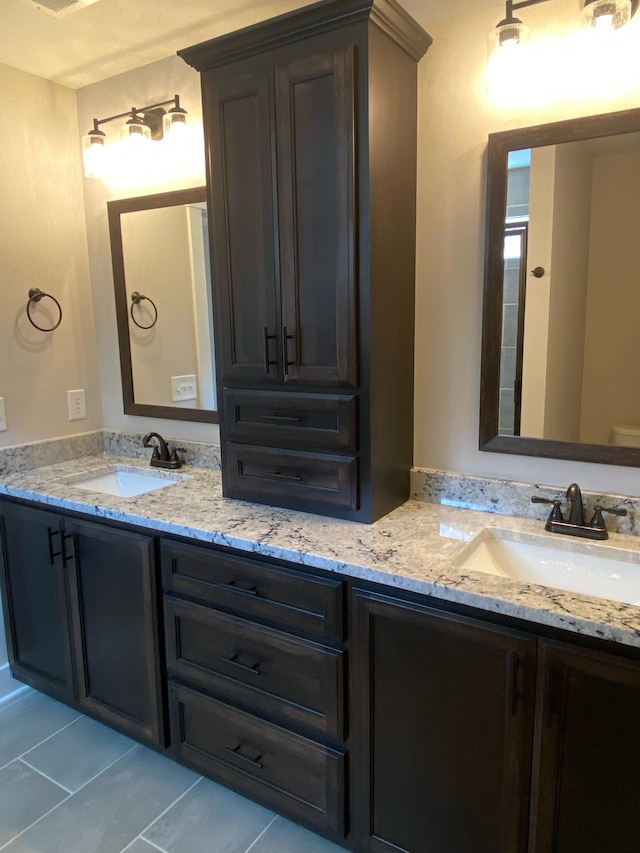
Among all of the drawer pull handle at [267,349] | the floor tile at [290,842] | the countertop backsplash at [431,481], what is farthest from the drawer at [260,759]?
the drawer pull handle at [267,349]

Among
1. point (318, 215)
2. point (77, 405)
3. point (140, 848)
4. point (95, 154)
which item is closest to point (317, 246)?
point (318, 215)

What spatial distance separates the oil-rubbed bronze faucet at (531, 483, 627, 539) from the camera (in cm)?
150

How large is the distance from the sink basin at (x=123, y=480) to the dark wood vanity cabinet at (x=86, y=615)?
0.91 feet

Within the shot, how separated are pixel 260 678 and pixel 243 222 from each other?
50.6 inches

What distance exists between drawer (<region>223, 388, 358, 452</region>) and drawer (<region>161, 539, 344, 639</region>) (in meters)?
0.36

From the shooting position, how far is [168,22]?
193 cm

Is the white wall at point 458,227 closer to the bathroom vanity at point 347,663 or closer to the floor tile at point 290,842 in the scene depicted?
the bathroom vanity at point 347,663

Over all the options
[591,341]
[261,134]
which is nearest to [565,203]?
[591,341]

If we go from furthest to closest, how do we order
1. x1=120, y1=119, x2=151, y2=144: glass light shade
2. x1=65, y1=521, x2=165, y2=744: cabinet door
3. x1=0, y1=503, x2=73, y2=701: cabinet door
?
x1=120, y1=119, x2=151, y2=144: glass light shade
x1=0, y1=503, x2=73, y2=701: cabinet door
x1=65, y1=521, x2=165, y2=744: cabinet door

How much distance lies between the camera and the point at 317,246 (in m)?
1.56

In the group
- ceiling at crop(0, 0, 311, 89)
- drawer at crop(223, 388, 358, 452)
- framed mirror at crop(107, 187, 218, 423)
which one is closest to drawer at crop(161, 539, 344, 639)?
drawer at crop(223, 388, 358, 452)

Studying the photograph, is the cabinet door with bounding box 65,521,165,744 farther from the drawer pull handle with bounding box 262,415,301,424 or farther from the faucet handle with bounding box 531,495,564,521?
the faucet handle with bounding box 531,495,564,521

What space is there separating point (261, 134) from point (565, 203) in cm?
84

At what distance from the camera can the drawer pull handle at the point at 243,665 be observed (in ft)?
5.24
